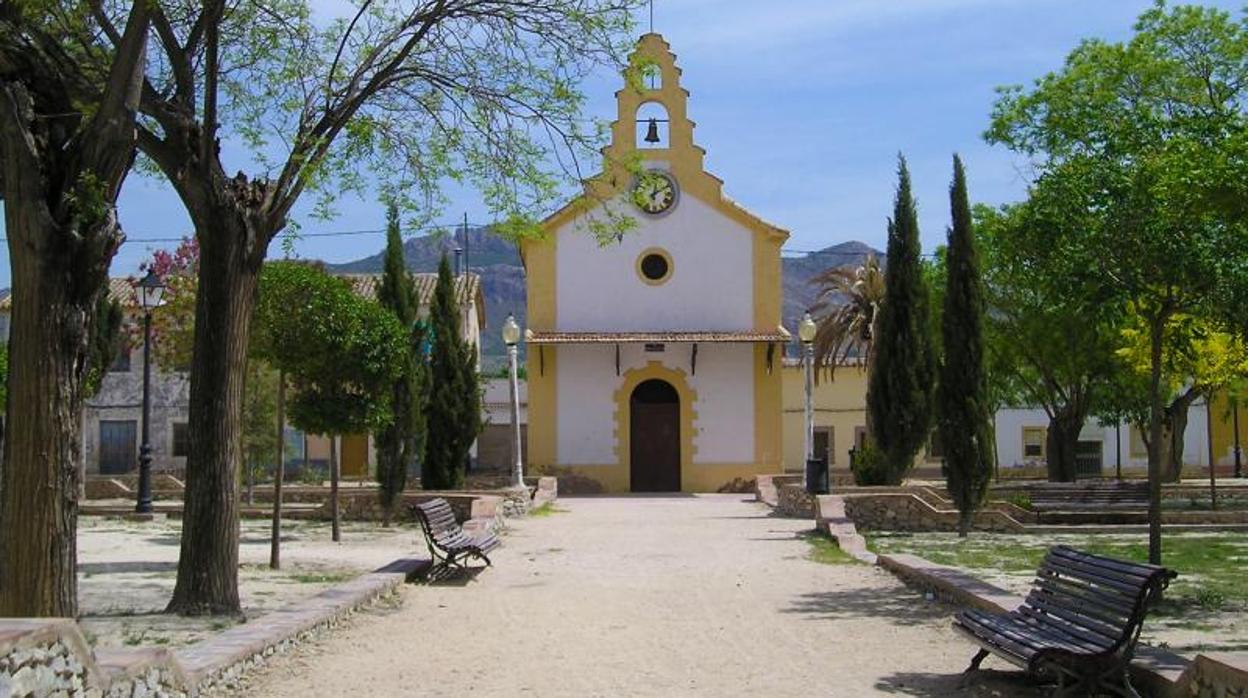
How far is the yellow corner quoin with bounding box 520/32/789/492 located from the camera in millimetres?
32594

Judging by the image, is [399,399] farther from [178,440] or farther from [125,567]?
[178,440]

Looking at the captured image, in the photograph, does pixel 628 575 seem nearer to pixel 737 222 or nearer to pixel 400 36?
pixel 400 36

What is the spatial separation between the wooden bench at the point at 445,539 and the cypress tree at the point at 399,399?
7338 millimetres

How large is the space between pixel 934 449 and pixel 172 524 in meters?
30.3

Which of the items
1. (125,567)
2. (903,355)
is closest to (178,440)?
(903,355)

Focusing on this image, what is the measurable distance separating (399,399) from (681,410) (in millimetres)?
10653

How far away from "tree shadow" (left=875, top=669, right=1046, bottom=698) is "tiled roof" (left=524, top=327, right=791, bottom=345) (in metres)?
23.5

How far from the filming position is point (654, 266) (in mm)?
33156

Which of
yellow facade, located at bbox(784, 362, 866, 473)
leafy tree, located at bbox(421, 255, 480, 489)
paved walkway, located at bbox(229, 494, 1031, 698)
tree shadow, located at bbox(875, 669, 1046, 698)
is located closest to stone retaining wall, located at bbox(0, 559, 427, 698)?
paved walkway, located at bbox(229, 494, 1031, 698)

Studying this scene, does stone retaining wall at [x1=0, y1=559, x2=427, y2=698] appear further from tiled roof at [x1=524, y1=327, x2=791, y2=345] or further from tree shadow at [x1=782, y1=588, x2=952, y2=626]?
tiled roof at [x1=524, y1=327, x2=791, y2=345]

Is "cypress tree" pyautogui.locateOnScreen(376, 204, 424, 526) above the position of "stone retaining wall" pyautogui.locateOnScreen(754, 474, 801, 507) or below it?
above

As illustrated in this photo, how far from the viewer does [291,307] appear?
640 inches

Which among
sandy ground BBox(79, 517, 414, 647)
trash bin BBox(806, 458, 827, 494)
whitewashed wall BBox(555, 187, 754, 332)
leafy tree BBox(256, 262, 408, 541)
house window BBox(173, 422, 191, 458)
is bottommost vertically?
sandy ground BBox(79, 517, 414, 647)

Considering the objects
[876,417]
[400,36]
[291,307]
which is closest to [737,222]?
[876,417]
